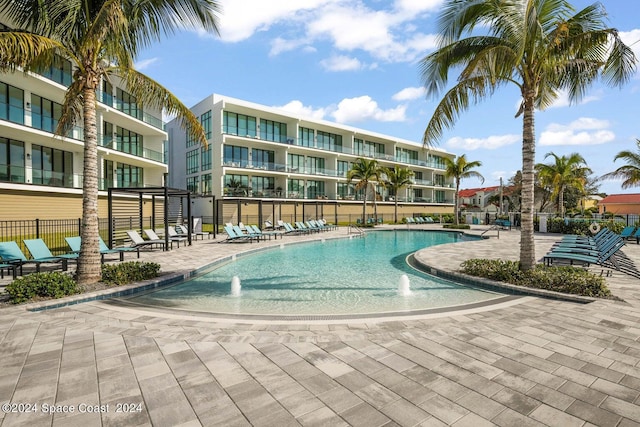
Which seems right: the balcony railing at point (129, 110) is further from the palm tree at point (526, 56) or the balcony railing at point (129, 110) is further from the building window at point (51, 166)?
the palm tree at point (526, 56)

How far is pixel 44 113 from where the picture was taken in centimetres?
1994

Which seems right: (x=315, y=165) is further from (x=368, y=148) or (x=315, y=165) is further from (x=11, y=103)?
(x=11, y=103)

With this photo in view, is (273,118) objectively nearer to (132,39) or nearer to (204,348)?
(132,39)

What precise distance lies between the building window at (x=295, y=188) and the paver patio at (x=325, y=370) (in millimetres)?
31711

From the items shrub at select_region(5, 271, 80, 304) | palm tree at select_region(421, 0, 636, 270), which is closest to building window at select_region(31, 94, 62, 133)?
shrub at select_region(5, 271, 80, 304)

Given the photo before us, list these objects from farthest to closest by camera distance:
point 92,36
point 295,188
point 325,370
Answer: point 295,188
point 92,36
point 325,370

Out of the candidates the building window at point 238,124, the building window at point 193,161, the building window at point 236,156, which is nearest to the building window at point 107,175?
the building window at point 236,156

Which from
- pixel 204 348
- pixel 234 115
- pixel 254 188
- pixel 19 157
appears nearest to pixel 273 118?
pixel 234 115

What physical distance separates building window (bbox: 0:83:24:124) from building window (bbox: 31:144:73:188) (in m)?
2.49

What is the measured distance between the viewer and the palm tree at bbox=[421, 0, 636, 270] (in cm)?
753

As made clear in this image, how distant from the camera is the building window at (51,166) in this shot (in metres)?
18.5

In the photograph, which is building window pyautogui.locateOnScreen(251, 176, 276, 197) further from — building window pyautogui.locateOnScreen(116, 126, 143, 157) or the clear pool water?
the clear pool water

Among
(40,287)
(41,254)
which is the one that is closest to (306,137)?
(41,254)

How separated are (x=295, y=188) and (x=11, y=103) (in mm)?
24982
